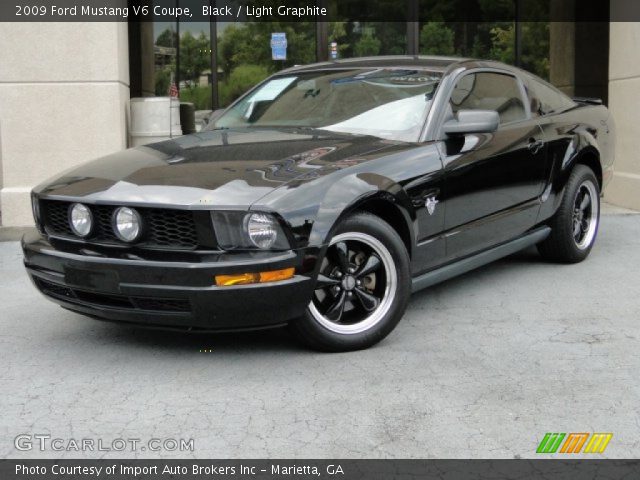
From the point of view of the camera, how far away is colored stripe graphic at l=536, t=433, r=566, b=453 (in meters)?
3.26

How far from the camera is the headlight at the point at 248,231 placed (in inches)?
156

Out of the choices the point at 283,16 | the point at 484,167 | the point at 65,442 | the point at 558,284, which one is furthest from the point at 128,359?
the point at 283,16

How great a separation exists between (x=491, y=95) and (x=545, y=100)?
0.80m

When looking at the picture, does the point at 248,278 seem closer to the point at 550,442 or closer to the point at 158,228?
the point at 158,228

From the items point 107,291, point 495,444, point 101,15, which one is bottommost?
point 495,444

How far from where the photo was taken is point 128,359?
4.40 meters

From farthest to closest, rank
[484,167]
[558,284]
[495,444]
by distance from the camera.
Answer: [558,284], [484,167], [495,444]

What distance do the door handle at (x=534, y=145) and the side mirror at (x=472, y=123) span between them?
892mm

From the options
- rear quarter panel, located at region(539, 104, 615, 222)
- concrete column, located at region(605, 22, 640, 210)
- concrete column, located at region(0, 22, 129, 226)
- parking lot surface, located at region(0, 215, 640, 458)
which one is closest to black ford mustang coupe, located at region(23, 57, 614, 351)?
rear quarter panel, located at region(539, 104, 615, 222)

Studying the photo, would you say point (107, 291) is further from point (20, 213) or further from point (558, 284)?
point (20, 213)

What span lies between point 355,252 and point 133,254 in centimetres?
107

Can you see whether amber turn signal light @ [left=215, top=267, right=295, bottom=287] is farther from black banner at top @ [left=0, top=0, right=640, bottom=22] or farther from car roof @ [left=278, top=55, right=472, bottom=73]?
black banner at top @ [left=0, top=0, right=640, bottom=22]

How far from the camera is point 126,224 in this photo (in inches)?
163

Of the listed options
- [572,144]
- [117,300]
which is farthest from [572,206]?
[117,300]
